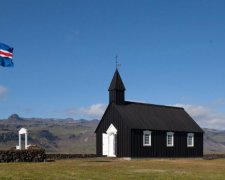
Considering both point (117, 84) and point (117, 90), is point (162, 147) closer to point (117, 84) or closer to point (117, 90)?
point (117, 90)

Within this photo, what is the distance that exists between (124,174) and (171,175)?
9.79ft

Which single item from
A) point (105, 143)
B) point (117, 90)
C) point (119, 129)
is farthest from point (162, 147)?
point (117, 90)

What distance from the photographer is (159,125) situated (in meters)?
56.2

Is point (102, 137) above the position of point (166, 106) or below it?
below

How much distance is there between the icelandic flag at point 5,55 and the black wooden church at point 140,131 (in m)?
20.8

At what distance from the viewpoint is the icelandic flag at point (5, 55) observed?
34.9 meters

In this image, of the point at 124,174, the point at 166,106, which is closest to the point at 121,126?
the point at 166,106

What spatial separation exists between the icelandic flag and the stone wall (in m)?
9.33

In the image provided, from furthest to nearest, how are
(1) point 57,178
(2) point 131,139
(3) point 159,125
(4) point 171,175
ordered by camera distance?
(3) point 159,125 → (2) point 131,139 → (4) point 171,175 → (1) point 57,178

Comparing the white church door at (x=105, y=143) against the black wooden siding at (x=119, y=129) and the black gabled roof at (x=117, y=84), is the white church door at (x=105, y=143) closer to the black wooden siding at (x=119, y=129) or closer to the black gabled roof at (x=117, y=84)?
the black wooden siding at (x=119, y=129)

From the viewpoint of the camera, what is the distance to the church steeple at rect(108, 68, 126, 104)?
5569cm

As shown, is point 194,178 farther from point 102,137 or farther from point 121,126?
point 102,137

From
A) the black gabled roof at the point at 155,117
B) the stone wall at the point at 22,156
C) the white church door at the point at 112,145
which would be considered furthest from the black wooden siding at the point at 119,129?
the stone wall at the point at 22,156

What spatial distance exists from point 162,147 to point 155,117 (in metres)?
4.18
